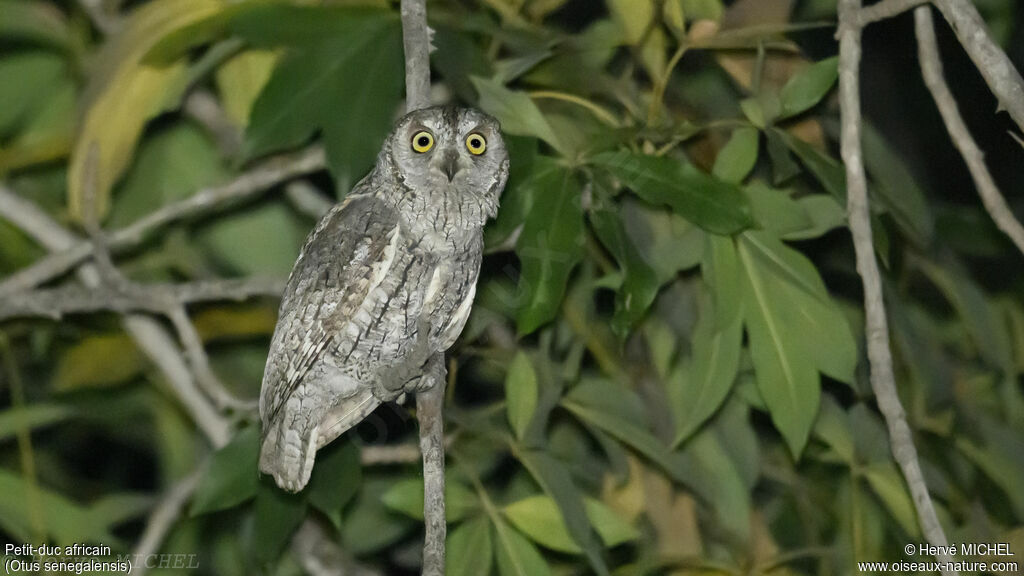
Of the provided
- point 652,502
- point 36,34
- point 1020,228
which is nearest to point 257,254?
point 36,34

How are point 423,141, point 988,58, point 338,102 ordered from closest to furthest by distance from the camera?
point 423,141 < point 988,58 < point 338,102

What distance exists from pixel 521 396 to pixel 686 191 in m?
0.38

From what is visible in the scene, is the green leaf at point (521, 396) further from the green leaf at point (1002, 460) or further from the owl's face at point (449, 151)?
the green leaf at point (1002, 460)

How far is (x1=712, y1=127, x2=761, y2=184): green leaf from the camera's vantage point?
1321 mm

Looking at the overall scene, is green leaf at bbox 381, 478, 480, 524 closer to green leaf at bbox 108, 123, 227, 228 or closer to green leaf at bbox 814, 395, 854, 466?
green leaf at bbox 814, 395, 854, 466

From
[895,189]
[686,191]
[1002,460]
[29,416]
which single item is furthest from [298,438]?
[1002,460]

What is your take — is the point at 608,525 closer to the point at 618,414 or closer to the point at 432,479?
the point at 618,414

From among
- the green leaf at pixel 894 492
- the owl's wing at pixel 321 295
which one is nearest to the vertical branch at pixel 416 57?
the owl's wing at pixel 321 295

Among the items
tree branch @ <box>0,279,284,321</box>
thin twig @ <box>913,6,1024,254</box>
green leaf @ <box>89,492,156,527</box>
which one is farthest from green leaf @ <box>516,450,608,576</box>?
green leaf @ <box>89,492,156,527</box>

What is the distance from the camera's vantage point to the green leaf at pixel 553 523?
52.2 inches

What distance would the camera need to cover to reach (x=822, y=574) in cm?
146

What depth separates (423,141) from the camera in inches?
34.5

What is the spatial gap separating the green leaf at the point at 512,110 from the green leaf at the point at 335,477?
1.60ft

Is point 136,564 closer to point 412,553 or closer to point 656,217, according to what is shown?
point 412,553
